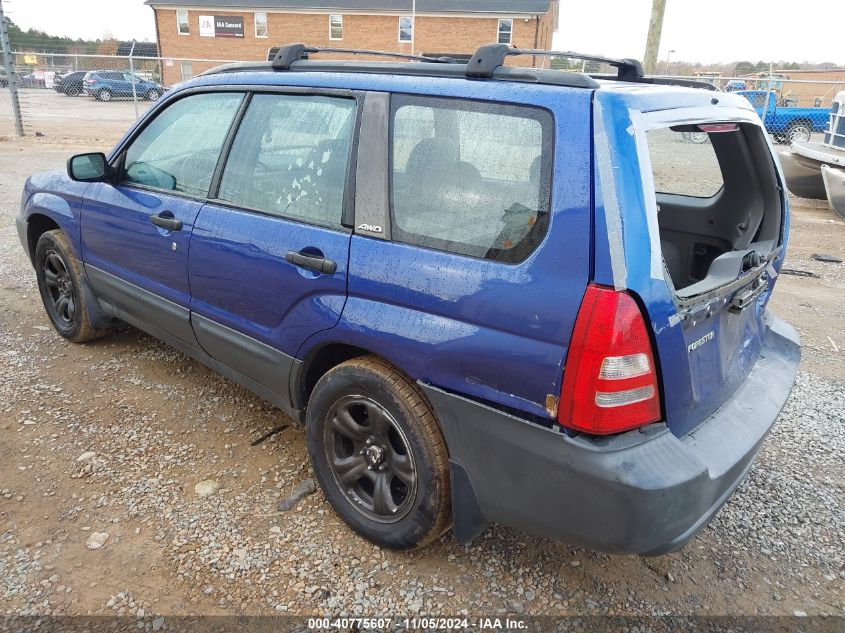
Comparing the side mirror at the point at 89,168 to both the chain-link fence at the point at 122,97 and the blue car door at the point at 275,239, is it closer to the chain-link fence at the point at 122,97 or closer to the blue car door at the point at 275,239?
the blue car door at the point at 275,239

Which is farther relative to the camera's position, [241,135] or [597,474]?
[241,135]

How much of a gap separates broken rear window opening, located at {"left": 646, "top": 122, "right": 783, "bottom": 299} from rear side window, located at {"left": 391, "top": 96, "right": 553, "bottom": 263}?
2.46 ft

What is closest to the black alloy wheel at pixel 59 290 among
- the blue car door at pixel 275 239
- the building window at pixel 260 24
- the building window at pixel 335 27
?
the blue car door at pixel 275 239

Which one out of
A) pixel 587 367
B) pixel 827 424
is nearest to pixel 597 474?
pixel 587 367

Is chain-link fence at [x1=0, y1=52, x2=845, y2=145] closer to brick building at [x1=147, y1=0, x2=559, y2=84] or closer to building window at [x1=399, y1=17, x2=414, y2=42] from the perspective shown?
brick building at [x1=147, y1=0, x2=559, y2=84]

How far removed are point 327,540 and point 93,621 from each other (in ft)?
2.82

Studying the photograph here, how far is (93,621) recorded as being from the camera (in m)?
2.16

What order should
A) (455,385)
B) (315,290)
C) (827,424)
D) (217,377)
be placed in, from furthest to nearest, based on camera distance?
(217,377) → (827,424) → (315,290) → (455,385)

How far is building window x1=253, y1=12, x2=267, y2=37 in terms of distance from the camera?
40.2 m

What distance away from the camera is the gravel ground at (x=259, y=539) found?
2303 mm

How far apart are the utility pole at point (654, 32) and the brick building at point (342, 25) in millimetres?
26519

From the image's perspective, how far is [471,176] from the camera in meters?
2.14


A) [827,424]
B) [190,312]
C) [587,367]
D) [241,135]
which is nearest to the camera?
[587,367]

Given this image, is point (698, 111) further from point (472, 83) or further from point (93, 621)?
point (93, 621)
